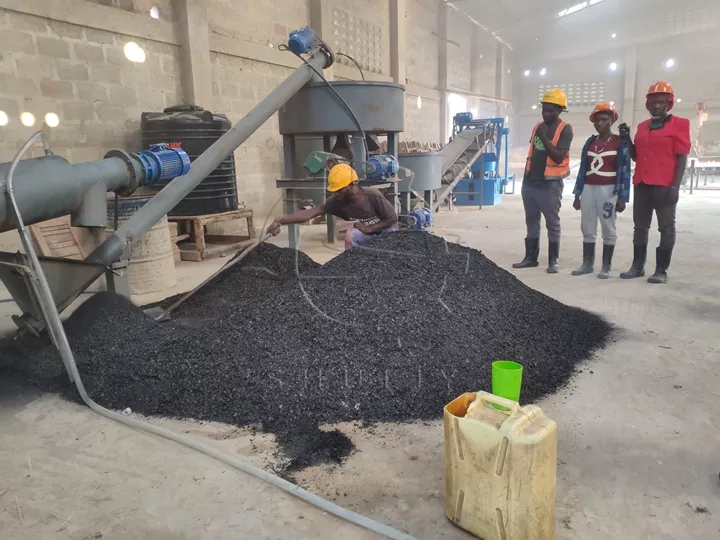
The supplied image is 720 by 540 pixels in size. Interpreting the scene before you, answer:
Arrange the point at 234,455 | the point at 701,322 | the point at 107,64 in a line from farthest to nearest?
1. the point at 107,64
2. the point at 701,322
3. the point at 234,455

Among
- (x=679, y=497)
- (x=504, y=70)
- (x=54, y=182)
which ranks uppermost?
(x=504, y=70)

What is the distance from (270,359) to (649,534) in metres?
1.62

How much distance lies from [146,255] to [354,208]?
172 cm

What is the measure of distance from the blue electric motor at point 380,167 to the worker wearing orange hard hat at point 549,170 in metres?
1.39

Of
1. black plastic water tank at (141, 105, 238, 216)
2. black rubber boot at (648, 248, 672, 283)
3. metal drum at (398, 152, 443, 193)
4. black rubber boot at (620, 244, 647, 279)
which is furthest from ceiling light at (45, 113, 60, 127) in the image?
black rubber boot at (648, 248, 672, 283)

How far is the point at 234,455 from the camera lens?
1978mm

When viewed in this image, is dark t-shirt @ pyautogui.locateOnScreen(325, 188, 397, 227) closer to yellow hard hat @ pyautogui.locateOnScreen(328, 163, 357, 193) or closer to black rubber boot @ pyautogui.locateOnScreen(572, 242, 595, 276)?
yellow hard hat @ pyautogui.locateOnScreen(328, 163, 357, 193)

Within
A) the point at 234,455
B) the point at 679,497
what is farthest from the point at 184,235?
the point at 679,497

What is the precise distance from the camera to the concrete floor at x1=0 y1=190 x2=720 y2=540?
159cm

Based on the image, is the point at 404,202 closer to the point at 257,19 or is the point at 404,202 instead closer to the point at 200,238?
the point at 200,238

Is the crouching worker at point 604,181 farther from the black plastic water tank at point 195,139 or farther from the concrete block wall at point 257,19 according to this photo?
the concrete block wall at point 257,19

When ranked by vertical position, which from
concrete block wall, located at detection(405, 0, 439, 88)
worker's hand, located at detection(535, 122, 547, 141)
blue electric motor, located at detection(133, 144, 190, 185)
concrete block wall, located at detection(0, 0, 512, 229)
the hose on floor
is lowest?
the hose on floor

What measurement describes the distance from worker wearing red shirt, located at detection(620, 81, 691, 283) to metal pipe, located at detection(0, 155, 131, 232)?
3782 mm

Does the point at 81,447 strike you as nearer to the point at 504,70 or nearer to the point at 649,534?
the point at 649,534
